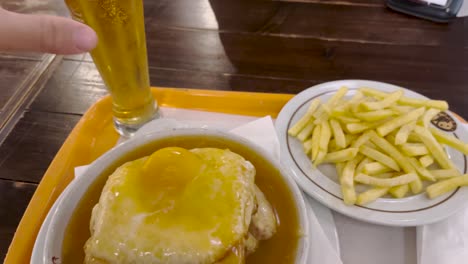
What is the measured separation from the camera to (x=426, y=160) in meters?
1.21

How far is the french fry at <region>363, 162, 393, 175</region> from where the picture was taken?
1187mm

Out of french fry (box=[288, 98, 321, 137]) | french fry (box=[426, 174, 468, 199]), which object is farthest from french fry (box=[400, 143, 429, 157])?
french fry (box=[288, 98, 321, 137])

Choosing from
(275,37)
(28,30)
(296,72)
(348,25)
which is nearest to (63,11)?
(275,37)

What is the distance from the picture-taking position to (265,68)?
184 centimetres

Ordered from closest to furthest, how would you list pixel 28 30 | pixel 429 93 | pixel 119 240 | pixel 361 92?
1. pixel 28 30
2. pixel 119 240
3. pixel 361 92
4. pixel 429 93

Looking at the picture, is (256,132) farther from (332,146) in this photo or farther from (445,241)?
(445,241)

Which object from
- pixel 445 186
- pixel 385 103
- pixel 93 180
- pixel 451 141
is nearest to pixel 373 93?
pixel 385 103

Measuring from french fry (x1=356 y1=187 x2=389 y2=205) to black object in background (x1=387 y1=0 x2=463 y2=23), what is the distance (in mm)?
1328

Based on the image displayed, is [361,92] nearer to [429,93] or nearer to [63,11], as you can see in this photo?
[429,93]

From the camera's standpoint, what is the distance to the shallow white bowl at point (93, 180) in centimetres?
92

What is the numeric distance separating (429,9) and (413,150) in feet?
4.04

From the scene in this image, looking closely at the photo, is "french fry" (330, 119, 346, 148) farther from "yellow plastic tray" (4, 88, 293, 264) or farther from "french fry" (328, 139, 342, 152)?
"yellow plastic tray" (4, 88, 293, 264)

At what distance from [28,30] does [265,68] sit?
4.10 feet

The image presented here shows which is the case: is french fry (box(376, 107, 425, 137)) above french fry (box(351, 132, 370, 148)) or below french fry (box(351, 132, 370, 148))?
above
